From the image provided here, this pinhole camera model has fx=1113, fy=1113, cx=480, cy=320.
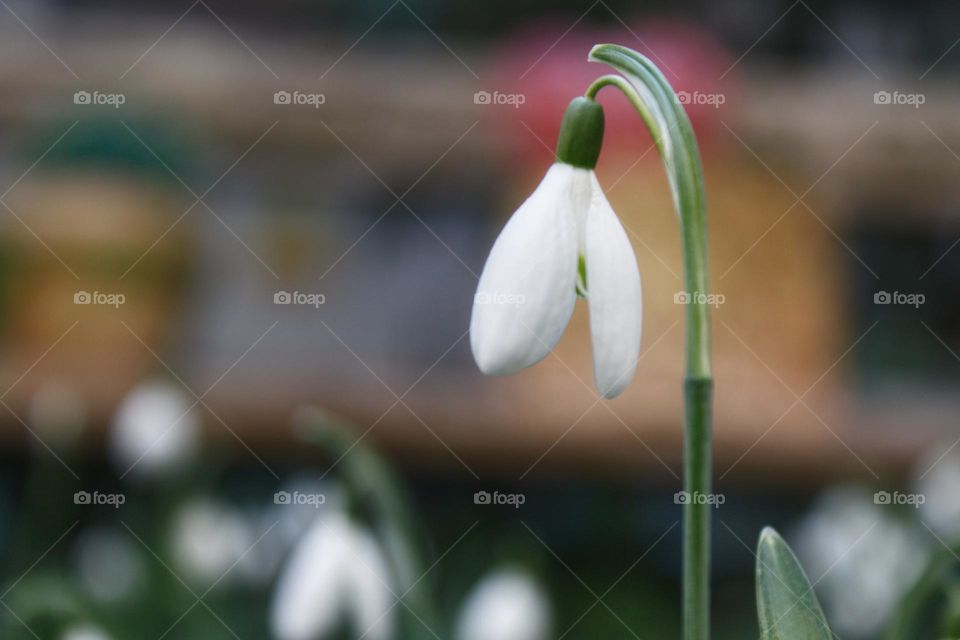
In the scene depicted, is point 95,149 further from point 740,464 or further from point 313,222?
point 740,464

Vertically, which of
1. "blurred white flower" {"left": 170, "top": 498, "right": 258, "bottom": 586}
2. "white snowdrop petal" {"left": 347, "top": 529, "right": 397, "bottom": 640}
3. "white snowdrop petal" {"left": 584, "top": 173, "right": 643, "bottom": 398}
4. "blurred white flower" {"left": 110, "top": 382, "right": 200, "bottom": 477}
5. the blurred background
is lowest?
"white snowdrop petal" {"left": 347, "top": 529, "right": 397, "bottom": 640}

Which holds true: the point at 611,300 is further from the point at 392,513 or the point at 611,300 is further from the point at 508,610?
the point at 508,610

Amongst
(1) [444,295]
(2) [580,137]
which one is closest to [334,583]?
(2) [580,137]

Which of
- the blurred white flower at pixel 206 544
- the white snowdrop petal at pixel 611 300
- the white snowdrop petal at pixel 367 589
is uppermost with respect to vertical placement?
the blurred white flower at pixel 206 544

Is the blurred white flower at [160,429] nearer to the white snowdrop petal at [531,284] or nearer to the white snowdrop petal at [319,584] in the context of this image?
the white snowdrop petal at [319,584]

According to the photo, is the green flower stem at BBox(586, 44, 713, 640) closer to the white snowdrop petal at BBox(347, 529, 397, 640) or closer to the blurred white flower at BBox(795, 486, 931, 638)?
the white snowdrop petal at BBox(347, 529, 397, 640)

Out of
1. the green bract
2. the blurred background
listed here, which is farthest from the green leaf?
the blurred background

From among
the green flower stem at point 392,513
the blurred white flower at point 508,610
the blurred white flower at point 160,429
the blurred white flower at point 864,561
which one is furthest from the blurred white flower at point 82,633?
the blurred white flower at point 864,561
